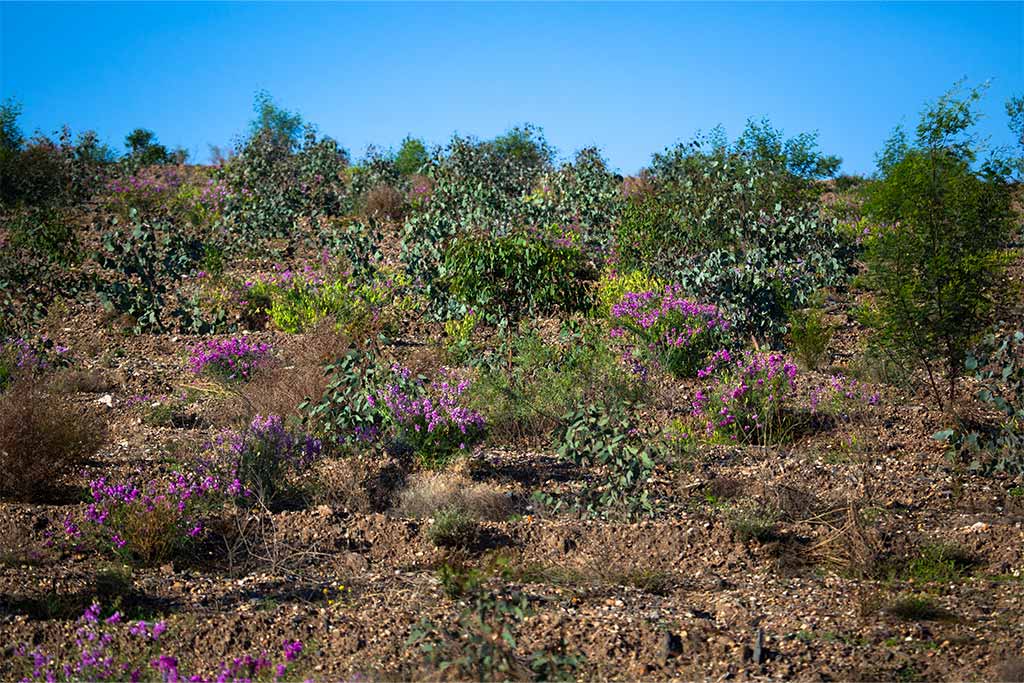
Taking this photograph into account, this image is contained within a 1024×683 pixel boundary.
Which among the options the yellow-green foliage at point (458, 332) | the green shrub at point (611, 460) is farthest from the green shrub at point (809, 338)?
the green shrub at point (611, 460)

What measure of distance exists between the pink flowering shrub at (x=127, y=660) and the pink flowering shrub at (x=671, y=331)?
4.57 m

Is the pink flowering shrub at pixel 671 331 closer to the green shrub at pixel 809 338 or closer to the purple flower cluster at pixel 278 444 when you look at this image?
the green shrub at pixel 809 338

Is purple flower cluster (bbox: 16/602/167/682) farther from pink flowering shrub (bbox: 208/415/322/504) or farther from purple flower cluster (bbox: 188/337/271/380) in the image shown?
purple flower cluster (bbox: 188/337/271/380)

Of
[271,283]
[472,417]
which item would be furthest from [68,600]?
[271,283]

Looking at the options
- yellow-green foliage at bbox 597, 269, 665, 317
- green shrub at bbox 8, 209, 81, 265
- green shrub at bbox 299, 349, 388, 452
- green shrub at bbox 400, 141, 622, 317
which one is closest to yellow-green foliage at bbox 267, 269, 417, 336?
green shrub at bbox 400, 141, 622, 317

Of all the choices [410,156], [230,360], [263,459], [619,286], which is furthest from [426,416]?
[410,156]

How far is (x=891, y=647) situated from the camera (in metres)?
3.91

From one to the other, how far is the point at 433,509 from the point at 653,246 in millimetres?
6119

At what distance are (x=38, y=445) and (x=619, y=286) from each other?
607 centimetres

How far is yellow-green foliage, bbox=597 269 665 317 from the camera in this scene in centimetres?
959

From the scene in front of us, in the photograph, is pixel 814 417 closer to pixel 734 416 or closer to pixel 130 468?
pixel 734 416

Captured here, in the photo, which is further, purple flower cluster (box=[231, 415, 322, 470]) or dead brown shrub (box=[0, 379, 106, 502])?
purple flower cluster (box=[231, 415, 322, 470])

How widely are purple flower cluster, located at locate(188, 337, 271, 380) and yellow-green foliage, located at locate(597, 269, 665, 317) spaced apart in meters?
3.29

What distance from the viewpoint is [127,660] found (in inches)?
A: 149
